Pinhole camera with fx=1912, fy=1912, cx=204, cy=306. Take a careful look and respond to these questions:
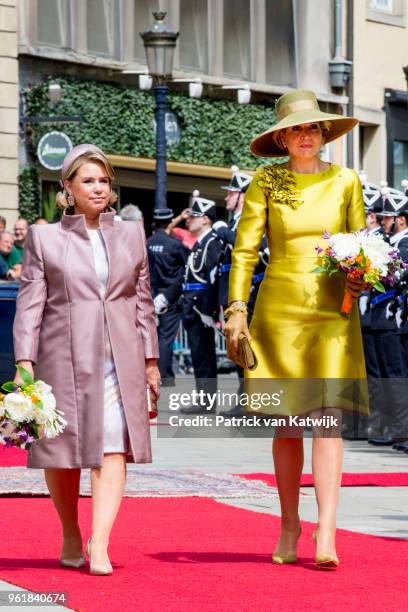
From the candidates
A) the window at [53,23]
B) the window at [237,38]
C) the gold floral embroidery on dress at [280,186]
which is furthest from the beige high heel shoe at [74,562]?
the window at [237,38]

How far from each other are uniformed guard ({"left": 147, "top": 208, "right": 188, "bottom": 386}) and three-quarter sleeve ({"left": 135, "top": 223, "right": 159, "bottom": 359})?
1125cm

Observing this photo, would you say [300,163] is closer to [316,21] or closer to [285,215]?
[285,215]

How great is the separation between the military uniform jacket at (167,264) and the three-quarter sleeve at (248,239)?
11.1m

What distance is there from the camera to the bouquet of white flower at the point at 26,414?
7422mm

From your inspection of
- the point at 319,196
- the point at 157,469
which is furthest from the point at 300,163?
the point at 157,469

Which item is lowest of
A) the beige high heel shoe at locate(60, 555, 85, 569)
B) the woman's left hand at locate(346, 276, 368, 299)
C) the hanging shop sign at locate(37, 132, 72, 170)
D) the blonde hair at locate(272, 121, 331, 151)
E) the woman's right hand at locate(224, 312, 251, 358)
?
the beige high heel shoe at locate(60, 555, 85, 569)

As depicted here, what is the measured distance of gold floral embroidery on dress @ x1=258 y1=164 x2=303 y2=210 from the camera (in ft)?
26.7

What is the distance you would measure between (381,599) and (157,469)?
5290 millimetres

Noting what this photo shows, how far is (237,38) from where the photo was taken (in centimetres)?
3055

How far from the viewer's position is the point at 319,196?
8.15 m

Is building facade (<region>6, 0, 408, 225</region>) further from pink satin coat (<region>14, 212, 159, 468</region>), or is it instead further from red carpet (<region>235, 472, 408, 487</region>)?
pink satin coat (<region>14, 212, 159, 468</region>)

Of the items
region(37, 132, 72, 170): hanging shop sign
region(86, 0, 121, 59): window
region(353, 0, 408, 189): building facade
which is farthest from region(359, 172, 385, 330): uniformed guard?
region(353, 0, 408, 189): building facade

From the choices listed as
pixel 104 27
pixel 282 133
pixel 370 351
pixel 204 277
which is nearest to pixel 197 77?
pixel 104 27

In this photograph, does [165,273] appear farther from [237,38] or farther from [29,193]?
[237,38]
